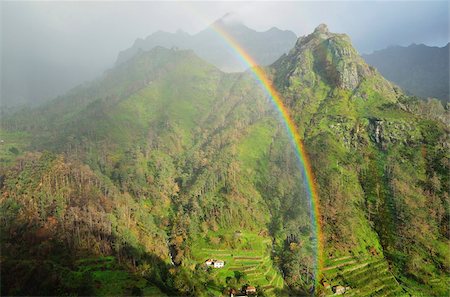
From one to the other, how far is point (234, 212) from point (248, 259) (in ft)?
87.5

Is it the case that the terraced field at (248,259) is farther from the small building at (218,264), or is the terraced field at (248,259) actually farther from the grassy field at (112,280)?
the grassy field at (112,280)

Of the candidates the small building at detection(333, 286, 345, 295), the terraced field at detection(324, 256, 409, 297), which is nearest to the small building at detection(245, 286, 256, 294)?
the terraced field at detection(324, 256, 409, 297)

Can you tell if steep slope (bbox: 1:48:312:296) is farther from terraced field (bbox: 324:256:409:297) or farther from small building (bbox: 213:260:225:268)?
terraced field (bbox: 324:256:409:297)

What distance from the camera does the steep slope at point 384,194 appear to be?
115250 millimetres

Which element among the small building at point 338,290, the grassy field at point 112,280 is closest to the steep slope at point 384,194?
the small building at point 338,290

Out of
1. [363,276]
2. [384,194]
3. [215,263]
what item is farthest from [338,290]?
[384,194]

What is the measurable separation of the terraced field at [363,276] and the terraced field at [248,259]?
16.1m

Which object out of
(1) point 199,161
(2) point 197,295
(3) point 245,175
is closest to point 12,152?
(1) point 199,161

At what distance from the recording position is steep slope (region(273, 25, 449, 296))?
115 meters

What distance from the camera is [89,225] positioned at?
105500 mm

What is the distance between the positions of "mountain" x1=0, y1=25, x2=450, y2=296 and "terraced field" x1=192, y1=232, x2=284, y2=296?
44cm

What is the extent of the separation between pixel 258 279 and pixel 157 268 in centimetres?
2712

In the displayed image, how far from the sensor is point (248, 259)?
11062 centimetres

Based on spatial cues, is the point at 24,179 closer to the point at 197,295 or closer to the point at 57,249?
the point at 57,249
